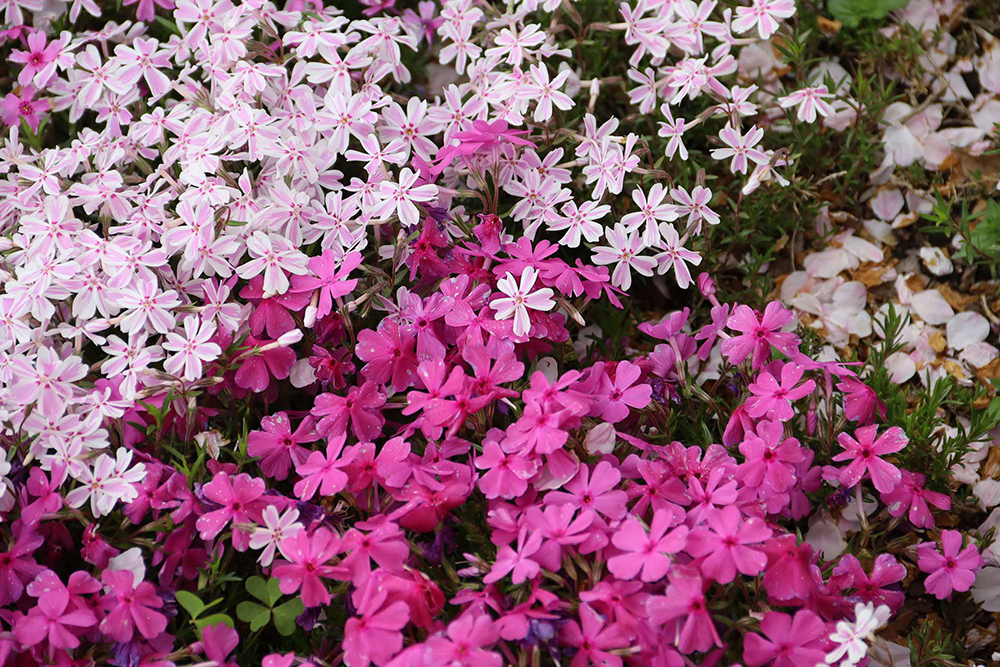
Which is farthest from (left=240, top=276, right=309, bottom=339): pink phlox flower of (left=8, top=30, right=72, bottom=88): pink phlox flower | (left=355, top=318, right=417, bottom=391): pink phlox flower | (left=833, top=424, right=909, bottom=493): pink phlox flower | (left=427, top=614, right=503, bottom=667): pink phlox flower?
(left=833, top=424, right=909, bottom=493): pink phlox flower

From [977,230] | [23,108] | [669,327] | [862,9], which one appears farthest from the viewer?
[862,9]

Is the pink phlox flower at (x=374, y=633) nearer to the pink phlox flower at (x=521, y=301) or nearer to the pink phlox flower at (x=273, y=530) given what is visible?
the pink phlox flower at (x=273, y=530)

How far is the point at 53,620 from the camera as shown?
1338 mm

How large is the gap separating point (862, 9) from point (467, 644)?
6.22 ft

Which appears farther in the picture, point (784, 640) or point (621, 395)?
point (621, 395)

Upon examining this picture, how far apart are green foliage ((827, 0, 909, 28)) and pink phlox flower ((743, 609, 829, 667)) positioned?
5.23ft

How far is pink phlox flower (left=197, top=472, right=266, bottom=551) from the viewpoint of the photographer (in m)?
1.39

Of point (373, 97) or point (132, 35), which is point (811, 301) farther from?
point (132, 35)

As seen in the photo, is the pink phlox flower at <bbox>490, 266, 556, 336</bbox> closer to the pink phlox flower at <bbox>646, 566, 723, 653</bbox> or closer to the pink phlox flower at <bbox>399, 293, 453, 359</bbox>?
the pink phlox flower at <bbox>399, 293, 453, 359</bbox>

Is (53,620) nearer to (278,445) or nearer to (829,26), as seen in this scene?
(278,445)

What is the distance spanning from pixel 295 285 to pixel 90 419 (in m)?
0.40

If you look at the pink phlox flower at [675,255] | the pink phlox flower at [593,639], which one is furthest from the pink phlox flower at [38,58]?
the pink phlox flower at [593,639]

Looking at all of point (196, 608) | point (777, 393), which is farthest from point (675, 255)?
point (196, 608)

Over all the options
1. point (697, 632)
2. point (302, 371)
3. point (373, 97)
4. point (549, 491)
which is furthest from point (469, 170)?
point (697, 632)
